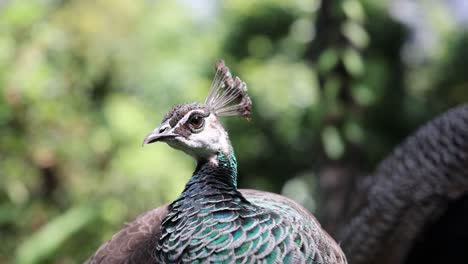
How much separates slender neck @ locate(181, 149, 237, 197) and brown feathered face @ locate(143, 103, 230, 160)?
0.7 inches

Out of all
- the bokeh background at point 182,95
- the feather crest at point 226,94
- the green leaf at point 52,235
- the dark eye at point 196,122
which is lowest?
the dark eye at point 196,122

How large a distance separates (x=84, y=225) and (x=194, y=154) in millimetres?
2732

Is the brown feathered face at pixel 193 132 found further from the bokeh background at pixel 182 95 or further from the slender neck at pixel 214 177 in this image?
the bokeh background at pixel 182 95

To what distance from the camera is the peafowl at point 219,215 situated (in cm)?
149

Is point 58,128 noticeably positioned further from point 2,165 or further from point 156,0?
point 156,0

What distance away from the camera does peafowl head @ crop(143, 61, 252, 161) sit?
61.4 inches

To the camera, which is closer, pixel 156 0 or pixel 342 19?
pixel 342 19

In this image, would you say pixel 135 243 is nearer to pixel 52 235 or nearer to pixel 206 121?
pixel 206 121

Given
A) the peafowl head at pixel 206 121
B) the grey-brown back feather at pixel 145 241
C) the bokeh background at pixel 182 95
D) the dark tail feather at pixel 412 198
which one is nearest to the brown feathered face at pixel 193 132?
the peafowl head at pixel 206 121

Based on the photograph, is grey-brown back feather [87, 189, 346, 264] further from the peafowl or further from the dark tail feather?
the dark tail feather

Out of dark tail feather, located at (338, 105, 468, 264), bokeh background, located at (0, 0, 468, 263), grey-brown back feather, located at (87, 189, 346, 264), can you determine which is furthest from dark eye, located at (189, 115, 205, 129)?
bokeh background, located at (0, 0, 468, 263)

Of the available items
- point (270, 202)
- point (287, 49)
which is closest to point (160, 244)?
point (270, 202)

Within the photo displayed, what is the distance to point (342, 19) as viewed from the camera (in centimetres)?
330

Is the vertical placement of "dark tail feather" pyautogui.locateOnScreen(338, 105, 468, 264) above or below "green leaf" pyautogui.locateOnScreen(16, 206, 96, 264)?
below
